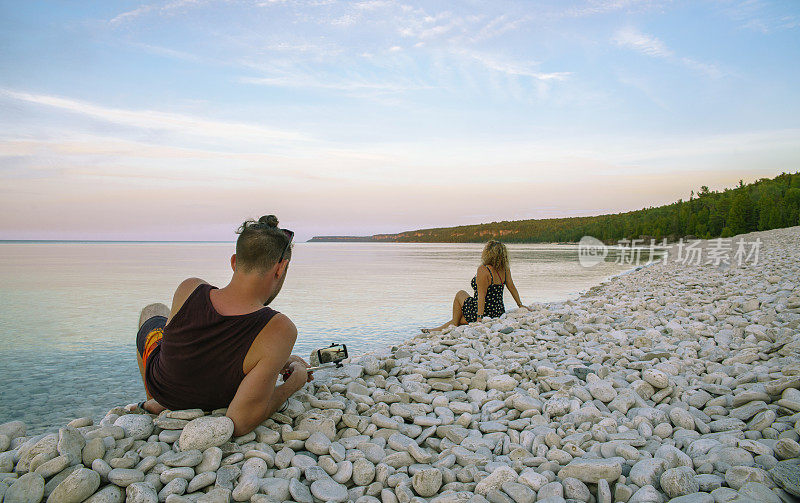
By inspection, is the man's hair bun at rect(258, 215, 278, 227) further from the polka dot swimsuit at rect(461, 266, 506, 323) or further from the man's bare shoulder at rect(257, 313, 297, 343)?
the polka dot swimsuit at rect(461, 266, 506, 323)

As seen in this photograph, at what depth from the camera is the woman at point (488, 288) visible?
8.37m

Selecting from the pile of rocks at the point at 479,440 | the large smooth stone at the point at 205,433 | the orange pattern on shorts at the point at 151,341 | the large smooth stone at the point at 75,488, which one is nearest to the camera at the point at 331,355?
the pile of rocks at the point at 479,440

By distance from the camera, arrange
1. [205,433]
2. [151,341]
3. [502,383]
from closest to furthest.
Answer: [205,433]
[151,341]
[502,383]

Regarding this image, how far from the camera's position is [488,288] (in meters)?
8.45

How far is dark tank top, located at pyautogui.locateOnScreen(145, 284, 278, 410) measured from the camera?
10.4 ft

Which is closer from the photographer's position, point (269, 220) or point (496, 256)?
point (269, 220)

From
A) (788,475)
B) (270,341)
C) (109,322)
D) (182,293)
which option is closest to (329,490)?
(270,341)

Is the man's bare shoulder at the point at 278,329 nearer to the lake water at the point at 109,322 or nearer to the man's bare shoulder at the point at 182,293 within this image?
the man's bare shoulder at the point at 182,293

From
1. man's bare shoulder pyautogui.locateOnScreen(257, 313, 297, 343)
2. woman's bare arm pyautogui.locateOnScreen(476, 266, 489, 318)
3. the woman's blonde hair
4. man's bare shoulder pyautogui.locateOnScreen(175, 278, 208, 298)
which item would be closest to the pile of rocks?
man's bare shoulder pyautogui.locateOnScreen(257, 313, 297, 343)

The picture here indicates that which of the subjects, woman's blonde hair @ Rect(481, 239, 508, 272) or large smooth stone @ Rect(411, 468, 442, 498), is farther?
woman's blonde hair @ Rect(481, 239, 508, 272)

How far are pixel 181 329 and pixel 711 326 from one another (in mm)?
6135

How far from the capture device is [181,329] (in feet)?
10.6

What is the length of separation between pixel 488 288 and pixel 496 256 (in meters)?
0.57

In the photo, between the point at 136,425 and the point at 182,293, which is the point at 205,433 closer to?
the point at 136,425
